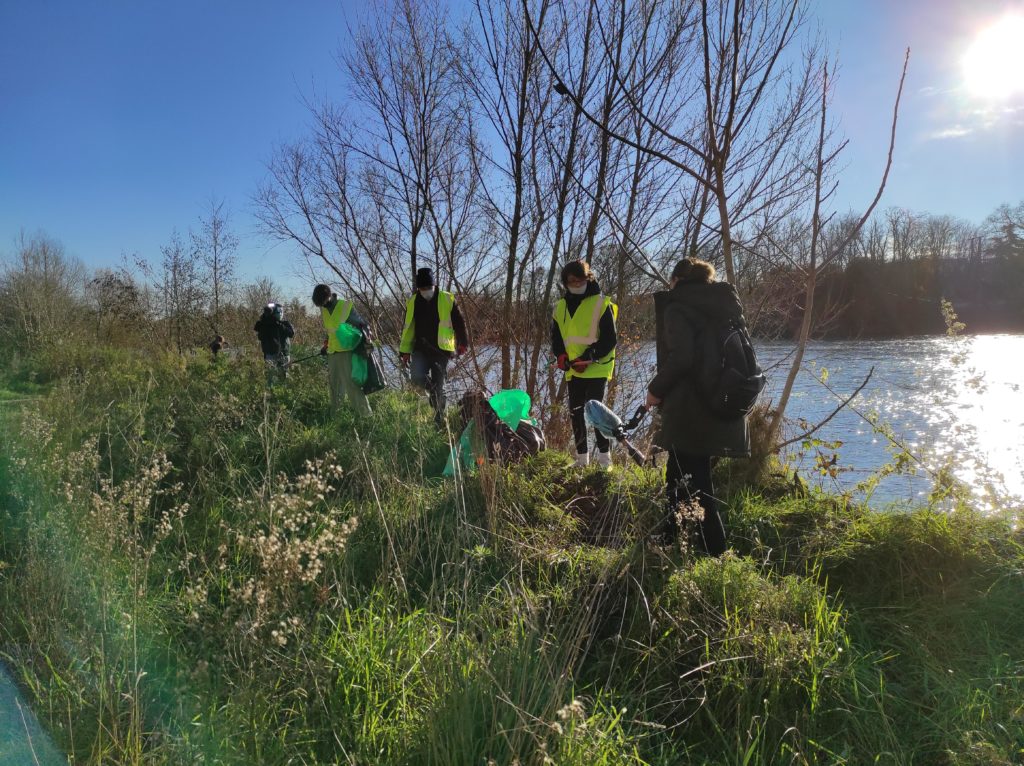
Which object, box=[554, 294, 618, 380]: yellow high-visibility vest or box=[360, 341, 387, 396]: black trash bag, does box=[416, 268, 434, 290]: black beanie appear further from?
box=[554, 294, 618, 380]: yellow high-visibility vest

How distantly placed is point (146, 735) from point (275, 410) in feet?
15.3

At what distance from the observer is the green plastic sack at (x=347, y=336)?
622 cm

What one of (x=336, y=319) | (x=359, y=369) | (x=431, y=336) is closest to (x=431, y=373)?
(x=431, y=336)

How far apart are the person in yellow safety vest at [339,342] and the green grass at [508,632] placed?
2624 millimetres

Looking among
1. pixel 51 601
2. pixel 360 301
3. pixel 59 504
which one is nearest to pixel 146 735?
pixel 51 601

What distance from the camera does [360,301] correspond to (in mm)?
9148

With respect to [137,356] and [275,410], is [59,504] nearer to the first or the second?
[275,410]

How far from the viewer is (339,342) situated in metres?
6.26

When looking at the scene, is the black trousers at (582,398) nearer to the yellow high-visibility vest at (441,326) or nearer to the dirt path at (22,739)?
the yellow high-visibility vest at (441,326)

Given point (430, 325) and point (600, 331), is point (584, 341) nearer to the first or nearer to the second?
point (600, 331)

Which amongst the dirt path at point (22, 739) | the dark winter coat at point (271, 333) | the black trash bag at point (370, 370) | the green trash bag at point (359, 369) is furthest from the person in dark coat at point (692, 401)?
the dark winter coat at point (271, 333)

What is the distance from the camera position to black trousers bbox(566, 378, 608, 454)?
4.76m

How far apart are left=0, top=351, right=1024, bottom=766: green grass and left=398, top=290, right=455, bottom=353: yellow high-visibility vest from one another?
2370 mm

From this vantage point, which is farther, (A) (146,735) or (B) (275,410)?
(B) (275,410)
